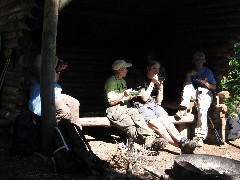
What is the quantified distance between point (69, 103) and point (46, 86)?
2.79 ft

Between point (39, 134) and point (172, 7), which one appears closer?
point (39, 134)

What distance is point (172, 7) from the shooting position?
387 inches

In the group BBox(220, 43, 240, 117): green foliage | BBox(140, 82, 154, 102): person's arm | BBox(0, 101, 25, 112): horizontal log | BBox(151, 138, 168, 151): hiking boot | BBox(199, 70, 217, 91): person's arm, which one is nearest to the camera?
BBox(151, 138, 168, 151): hiking boot

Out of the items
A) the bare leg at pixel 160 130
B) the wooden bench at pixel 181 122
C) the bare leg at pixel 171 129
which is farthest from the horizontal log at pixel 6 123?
the bare leg at pixel 171 129

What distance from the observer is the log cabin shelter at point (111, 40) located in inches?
288

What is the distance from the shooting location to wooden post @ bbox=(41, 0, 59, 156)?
5.80 meters

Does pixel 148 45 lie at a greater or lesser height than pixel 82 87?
greater

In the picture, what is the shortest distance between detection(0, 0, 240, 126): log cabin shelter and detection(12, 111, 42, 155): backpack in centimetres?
108

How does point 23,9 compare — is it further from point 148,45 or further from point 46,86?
point 148,45

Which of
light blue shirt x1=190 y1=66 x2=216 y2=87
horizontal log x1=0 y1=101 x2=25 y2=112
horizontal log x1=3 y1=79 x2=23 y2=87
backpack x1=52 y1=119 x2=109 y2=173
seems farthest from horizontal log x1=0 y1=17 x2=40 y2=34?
light blue shirt x1=190 y1=66 x2=216 y2=87

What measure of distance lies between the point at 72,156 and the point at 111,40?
5.67 metres

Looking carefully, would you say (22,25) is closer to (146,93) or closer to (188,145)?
(146,93)

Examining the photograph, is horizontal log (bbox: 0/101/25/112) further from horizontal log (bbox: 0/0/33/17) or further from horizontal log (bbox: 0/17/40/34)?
horizontal log (bbox: 0/0/33/17)

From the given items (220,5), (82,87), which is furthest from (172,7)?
(82,87)
